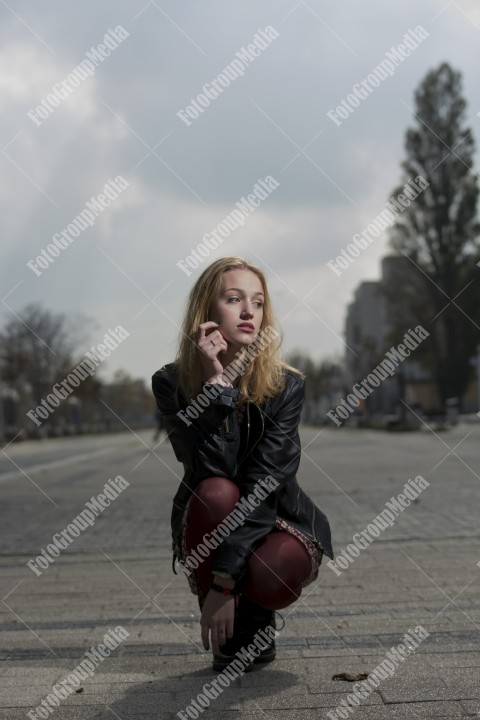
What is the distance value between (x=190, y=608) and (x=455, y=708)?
7.16 ft

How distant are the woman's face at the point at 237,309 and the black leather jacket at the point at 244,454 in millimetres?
235

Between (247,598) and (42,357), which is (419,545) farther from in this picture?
(42,357)

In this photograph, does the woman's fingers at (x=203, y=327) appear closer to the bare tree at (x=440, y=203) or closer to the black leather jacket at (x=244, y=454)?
the black leather jacket at (x=244, y=454)

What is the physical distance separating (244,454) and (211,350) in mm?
407

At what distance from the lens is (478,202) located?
173 feet

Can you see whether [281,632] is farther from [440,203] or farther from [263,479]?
[440,203]

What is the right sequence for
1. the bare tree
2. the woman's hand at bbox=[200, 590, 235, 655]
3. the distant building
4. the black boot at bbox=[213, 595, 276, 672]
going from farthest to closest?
the distant building → the bare tree → the black boot at bbox=[213, 595, 276, 672] → the woman's hand at bbox=[200, 590, 235, 655]
